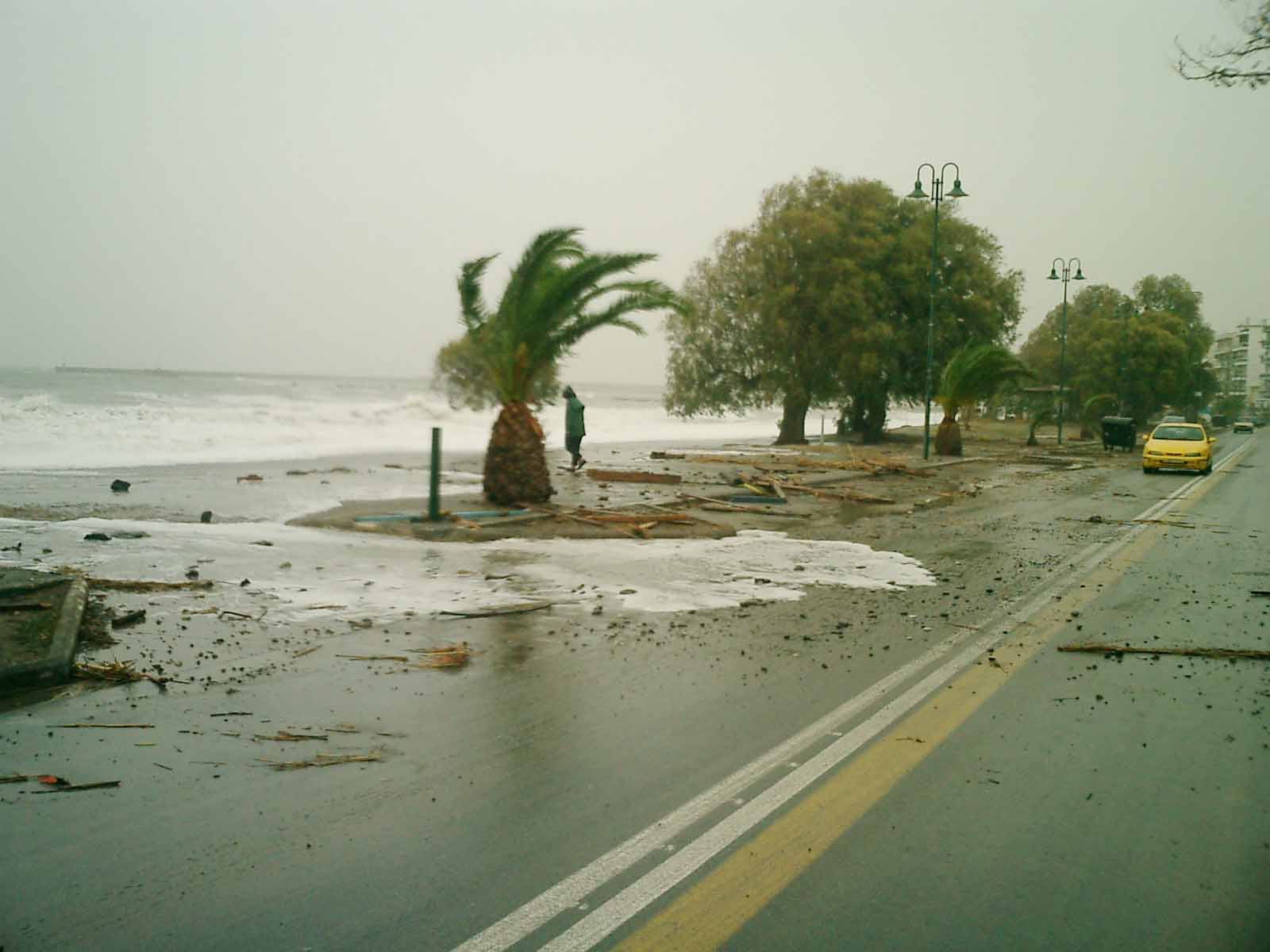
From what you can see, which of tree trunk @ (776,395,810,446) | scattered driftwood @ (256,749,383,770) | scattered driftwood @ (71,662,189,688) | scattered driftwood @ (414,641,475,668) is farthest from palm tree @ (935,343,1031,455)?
scattered driftwood @ (256,749,383,770)

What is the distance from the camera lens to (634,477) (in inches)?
904

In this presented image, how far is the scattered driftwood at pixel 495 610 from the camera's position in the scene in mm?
8484

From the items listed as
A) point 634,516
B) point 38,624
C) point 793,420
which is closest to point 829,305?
point 793,420

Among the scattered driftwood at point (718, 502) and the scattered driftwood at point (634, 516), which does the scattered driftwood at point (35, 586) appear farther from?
the scattered driftwood at point (718, 502)

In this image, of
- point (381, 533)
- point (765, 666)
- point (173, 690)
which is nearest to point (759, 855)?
point (765, 666)

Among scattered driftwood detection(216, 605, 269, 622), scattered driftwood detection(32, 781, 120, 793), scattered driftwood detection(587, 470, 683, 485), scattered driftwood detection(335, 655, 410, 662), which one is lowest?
scattered driftwood detection(216, 605, 269, 622)

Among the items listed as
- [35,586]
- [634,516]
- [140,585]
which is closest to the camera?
[35,586]

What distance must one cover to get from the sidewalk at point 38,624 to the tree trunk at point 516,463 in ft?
29.4

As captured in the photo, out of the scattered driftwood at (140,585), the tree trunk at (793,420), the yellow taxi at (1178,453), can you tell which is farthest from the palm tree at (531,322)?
the tree trunk at (793,420)

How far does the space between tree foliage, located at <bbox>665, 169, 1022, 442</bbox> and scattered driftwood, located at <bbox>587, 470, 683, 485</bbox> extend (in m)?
21.2

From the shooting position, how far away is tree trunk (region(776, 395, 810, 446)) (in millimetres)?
44750

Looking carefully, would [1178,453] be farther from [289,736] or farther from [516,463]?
[289,736]

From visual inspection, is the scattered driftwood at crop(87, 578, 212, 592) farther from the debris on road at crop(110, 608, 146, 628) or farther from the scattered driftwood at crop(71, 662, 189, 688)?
the scattered driftwood at crop(71, 662, 189, 688)

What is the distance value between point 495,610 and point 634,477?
14.3m
